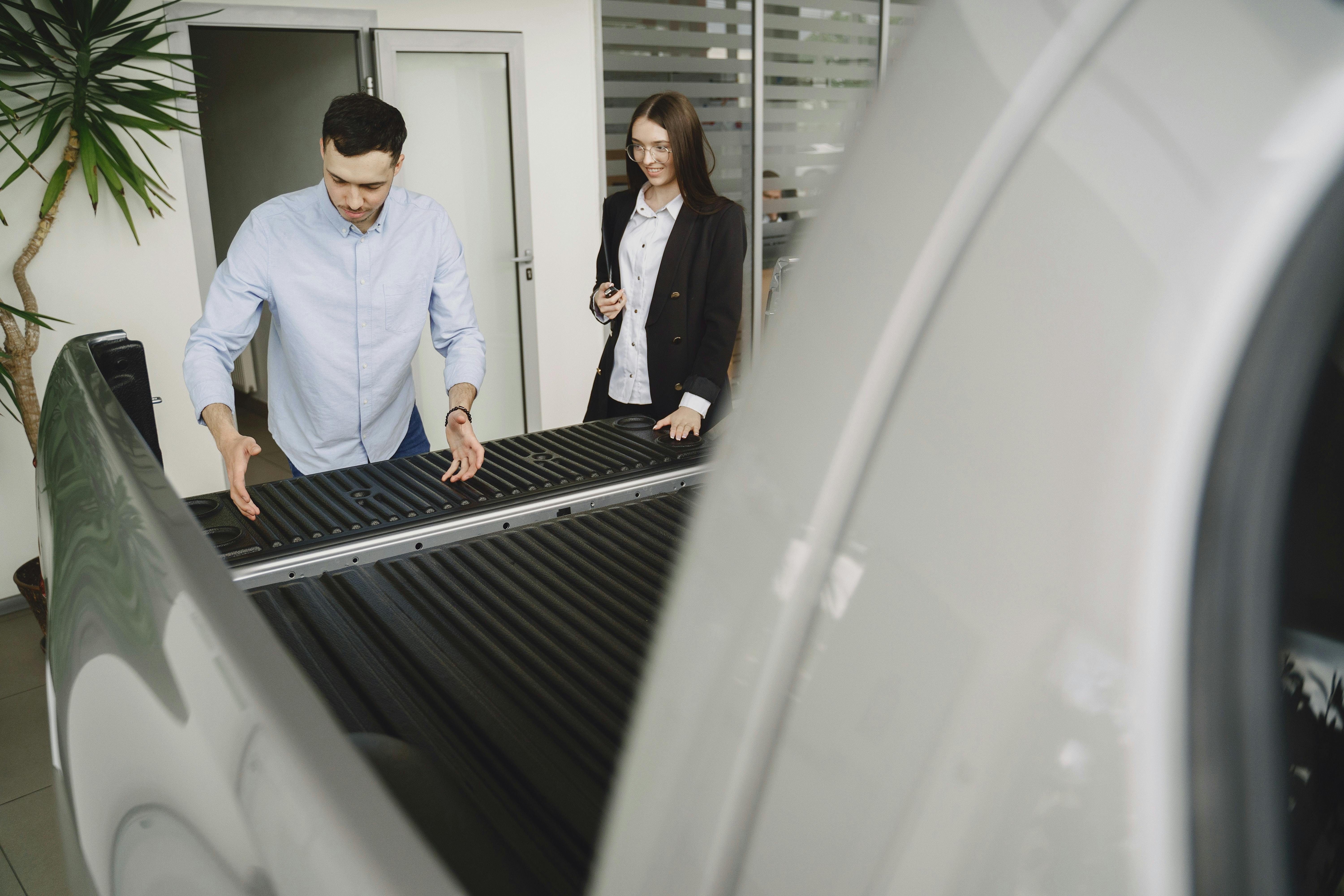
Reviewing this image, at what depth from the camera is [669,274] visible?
8.98 feet

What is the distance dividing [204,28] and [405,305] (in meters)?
2.56

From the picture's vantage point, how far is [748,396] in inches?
16.4

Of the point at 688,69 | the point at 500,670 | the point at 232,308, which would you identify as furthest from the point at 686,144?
the point at 688,69

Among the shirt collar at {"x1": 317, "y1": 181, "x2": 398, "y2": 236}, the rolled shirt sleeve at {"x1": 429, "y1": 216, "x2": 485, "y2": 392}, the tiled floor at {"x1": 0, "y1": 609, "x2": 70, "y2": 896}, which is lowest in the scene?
the tiled floor at {"x1": 0, "y1": 609, "x2": 70, "y2": 896}

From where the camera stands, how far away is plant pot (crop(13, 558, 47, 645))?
10.8ft

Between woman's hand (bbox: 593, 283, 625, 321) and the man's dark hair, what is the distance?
0.66 metres

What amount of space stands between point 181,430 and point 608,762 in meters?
3.82

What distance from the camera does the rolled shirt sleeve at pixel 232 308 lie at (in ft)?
6.61

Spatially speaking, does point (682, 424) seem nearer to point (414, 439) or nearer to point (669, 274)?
point (669, 274)

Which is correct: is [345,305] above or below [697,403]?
above

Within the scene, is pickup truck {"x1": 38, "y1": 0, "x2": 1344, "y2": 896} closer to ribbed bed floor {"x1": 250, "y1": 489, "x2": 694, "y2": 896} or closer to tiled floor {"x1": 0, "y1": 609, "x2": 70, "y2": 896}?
ribbed bed floor {"x1": 250, "y1": 489, "x2": 694, "y2": 896}

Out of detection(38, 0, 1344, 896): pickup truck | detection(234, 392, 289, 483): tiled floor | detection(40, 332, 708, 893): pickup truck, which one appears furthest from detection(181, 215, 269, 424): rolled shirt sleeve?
detection(234, 392, 289, 483): tiled floor

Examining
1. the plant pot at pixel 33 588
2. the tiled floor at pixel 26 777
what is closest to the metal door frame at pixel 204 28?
the plant pot at pixel 33 588

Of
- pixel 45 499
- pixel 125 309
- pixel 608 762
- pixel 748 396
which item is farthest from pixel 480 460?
pixel 125 309
